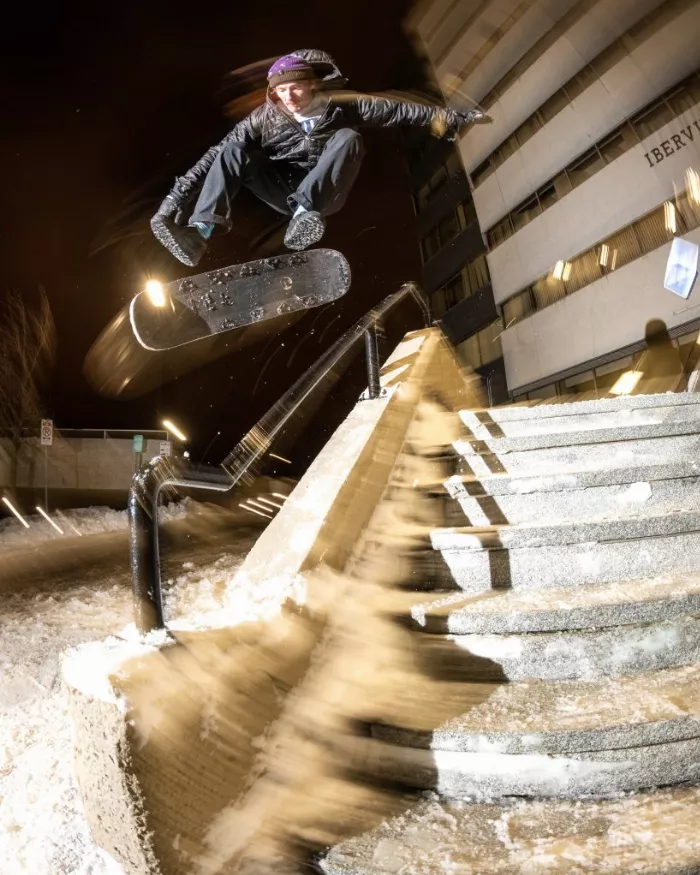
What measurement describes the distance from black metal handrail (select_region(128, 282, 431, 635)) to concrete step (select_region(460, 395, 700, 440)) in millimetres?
1310

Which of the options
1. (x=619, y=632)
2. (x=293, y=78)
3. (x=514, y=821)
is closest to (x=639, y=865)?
(x=514, y=821)

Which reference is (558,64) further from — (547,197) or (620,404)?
(620,404)

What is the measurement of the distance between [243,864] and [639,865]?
1.10m

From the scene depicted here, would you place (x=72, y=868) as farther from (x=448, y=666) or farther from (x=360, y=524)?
(x=360, y=524)

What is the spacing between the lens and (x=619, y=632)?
2.02 m

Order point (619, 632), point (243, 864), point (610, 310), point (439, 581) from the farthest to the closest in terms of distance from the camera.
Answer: point (610, 310)
point (439, 581)
point (619, 632)
point (243, 864)

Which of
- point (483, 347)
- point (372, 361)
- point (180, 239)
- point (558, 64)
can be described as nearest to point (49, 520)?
point (180, 239)

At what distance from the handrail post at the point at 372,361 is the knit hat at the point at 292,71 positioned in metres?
2.00

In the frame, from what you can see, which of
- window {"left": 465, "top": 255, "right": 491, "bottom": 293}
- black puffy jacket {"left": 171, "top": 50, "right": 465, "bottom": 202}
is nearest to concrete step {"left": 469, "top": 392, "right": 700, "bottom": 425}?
black puffy jacket {"left": 171, "top": 50, "right": 465, "bottom": 202}

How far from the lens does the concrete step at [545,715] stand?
5.49 ft

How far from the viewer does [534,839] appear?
1.52m

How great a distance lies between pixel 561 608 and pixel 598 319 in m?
14.9

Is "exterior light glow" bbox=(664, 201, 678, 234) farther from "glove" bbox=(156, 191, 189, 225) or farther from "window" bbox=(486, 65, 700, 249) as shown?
"glove" bbox=(156, 191, 189, 225)

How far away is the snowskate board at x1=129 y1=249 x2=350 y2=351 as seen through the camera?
3.87 meters
